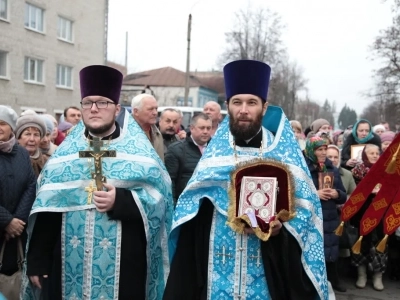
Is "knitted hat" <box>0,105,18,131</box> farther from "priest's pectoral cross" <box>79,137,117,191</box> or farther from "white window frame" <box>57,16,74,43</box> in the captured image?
"white window frame" <box>57,16,74,43</box>

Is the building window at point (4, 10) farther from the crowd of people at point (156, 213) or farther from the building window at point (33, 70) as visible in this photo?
the crowd of people at point (156, 213)

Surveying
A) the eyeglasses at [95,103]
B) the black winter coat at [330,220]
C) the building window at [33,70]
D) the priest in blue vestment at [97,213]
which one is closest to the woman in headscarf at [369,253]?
the black winter coat at [330,220]

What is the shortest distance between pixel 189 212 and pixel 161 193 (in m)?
0.59

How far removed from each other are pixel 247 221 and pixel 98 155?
1092mm

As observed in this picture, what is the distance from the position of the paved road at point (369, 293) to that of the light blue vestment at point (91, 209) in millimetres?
3331

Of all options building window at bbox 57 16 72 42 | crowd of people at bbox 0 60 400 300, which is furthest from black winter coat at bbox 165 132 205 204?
building window at bbox 57 16 72 42

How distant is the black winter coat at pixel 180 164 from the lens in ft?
17.2

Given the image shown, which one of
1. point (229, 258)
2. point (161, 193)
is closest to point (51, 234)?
point (161, 193)

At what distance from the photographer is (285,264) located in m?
2.69

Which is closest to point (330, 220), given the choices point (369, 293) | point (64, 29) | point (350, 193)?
point (350, 193)

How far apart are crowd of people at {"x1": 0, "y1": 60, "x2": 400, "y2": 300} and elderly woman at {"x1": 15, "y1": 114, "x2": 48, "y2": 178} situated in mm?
531

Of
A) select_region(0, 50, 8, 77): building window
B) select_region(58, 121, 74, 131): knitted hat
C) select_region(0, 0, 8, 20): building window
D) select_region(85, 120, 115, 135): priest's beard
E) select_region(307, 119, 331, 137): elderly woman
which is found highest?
select_region(0, 0, 8, 20): building window

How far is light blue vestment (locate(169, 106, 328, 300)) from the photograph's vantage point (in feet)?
8.91

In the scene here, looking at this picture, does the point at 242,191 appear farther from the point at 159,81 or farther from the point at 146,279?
the point at 159,81
